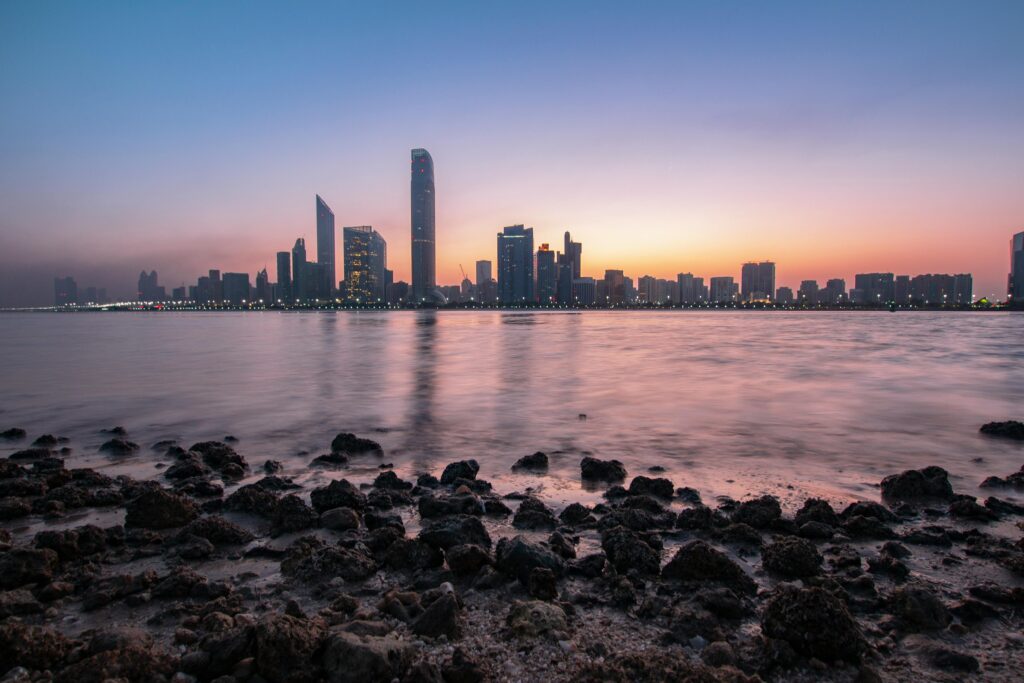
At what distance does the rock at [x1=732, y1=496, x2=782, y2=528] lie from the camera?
7.47 metres

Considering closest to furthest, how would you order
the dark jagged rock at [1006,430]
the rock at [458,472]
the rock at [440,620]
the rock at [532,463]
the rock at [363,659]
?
the rock at [363,659], the rock at [440,620], the rock at [458,472], the rock at [532,463], the dark jagged rock at [1006,430]

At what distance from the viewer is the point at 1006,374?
29906 millimetres

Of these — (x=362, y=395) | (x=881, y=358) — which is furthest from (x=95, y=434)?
(x=881, y=358)

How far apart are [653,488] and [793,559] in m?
3.00

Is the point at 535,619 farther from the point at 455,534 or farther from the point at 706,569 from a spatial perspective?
the point at 706,569

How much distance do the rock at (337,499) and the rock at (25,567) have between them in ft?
9.89

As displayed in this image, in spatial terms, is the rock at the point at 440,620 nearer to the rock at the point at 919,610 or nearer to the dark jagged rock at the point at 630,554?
the dark jagged rock at the point at 630,554

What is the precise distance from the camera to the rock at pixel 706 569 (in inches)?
227

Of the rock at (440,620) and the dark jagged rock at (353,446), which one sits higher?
the rock at (440,620)

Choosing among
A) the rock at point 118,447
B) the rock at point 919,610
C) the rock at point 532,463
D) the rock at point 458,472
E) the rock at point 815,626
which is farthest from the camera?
the rock at point 118,447

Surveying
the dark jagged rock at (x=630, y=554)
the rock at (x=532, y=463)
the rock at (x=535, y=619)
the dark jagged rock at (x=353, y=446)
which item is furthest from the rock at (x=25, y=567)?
the rock at (x=532, y=463)

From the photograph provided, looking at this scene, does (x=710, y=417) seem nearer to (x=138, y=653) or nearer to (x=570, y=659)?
(x=570, y=659)

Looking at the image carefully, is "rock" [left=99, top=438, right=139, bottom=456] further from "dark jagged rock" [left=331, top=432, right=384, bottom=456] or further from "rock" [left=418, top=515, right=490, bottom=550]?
"rock" [left=418, top=515, right=490, bottom=550]

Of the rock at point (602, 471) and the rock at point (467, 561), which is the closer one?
the rock at point (467, 561)
